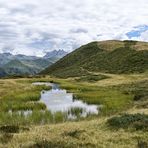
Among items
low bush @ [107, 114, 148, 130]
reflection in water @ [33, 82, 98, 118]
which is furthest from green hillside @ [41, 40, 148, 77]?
low bush @ [107, 114, 148, 130]

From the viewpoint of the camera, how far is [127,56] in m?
169

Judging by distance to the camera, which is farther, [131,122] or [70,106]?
[70,106]

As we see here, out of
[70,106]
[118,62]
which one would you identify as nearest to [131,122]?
[70,106]

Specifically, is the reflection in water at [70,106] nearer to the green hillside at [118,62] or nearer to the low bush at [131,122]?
the low bush at [131,122]

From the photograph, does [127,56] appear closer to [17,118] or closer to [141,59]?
[141,59]

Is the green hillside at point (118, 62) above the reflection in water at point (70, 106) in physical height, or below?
above

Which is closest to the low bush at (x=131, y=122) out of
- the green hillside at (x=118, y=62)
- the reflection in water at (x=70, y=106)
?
the reflection in water at (x=70, y=106)

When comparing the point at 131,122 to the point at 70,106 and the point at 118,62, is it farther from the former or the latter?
the point at 118,62

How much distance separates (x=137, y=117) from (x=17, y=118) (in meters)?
13.3

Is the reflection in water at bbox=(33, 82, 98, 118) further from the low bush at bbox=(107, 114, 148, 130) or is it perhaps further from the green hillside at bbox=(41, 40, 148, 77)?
the green hillside at bbox=(41, 40, 148, 77)

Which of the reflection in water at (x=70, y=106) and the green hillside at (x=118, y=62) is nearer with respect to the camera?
the reflection in water at (x=70, y=106)

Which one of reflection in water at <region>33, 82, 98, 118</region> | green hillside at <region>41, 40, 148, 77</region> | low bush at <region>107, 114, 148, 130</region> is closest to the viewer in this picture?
low bush at <region>107, 114, 148, 130</region>

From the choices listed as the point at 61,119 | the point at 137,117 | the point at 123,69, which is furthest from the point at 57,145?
the point at 123,69

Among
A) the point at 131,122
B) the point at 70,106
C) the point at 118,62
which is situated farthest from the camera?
the point at 118,62
